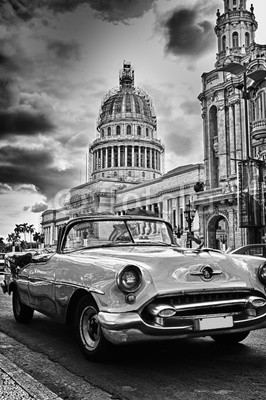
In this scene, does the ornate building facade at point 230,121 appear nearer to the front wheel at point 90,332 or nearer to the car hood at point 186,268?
the car hood at point 186,268

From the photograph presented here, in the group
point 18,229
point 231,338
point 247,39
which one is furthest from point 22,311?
point 18,229

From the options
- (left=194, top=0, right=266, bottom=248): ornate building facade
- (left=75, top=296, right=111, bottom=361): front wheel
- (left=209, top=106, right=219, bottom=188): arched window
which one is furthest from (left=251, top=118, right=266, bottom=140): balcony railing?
(left=75, top=296, right=111, bottom=361): front wheel

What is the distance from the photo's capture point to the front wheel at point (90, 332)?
4.12 meters

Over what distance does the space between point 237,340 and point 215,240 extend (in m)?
35.7

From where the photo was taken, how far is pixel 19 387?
130 inches

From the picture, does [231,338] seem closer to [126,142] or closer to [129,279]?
[129,279]

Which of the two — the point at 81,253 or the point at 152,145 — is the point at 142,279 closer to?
the point at 81,253

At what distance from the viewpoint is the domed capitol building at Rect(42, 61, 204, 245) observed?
89.8m

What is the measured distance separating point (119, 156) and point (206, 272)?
101452mm

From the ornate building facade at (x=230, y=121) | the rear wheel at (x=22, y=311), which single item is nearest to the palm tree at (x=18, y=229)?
the ornate building facade at (x=230, y=121)

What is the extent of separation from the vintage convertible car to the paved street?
0.28 meters

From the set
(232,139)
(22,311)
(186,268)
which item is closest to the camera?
(186,268)

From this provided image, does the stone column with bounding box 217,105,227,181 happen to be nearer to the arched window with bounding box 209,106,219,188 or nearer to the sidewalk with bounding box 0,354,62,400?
the arched window with bounding box 209,106,219,188

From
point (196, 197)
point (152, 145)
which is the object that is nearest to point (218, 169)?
point (196, 197)
